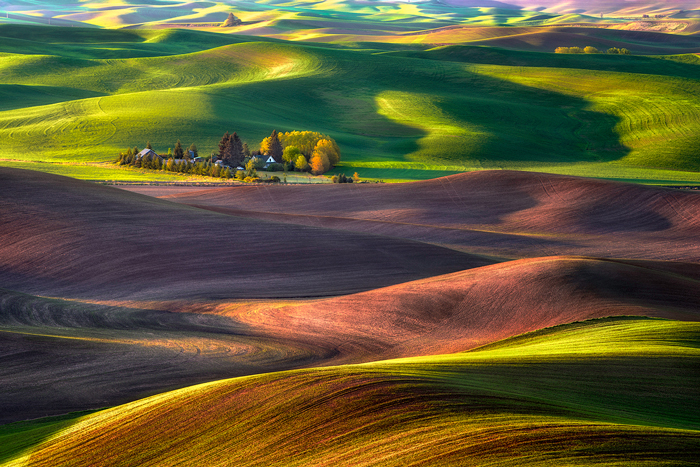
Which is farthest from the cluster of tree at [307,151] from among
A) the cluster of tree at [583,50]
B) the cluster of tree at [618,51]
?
the cluster of tree at [618,51]

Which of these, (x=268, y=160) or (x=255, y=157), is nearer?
(x=255, y=157)

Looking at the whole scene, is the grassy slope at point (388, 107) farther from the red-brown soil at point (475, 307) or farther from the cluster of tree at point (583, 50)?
the red-brown soil at point (475, 307)

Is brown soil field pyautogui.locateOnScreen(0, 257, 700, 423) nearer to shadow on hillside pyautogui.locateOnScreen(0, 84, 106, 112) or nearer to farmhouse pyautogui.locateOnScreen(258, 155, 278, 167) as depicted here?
farmhouse pyautogui.locateOnScreen(258, 155, 278, 167)

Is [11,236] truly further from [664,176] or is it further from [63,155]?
[664,176]

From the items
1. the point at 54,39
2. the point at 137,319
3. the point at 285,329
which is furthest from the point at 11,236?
the point at 54,39

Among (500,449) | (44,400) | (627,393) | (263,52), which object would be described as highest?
→ (263,52)

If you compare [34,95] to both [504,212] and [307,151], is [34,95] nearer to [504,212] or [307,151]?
[307,151]

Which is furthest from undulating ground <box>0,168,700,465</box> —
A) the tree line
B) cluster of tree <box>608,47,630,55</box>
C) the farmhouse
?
cluster of tree <box>608,47,630,55</box>

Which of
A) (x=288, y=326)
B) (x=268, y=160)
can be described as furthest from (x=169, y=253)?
(x=268, y=160)
